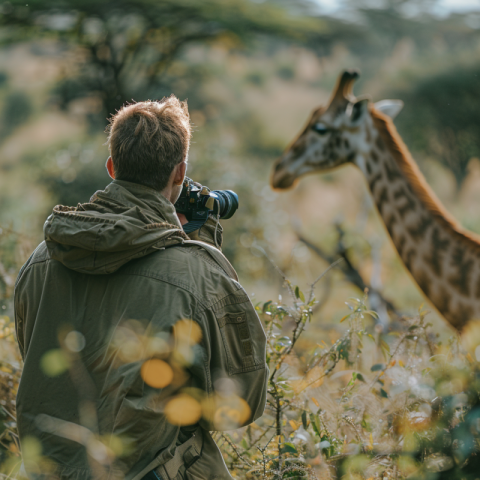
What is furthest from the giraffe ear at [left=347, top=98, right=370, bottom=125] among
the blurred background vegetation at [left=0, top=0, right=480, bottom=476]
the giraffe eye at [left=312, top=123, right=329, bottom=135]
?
the blurred background vegetation at [left=0, top=0, right=480, bottom=476]

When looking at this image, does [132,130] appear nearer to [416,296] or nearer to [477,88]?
[416,296]

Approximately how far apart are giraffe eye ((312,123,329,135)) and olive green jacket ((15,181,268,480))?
3002 millimetres

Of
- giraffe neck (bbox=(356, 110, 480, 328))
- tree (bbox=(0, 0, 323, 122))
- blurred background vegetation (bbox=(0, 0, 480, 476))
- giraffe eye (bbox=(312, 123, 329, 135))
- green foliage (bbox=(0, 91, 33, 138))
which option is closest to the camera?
giraffe neck (bbox=(356, 110, 480, 328))

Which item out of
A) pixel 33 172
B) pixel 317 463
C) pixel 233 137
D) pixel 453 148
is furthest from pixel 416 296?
pixel 233 137

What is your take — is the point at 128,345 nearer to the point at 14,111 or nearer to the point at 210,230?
the point at 210,230

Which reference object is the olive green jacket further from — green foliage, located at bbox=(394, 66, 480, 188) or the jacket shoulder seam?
green foliage, located at bbox=(394, 66, 480, 188)

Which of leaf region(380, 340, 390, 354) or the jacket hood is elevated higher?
the jacket hood

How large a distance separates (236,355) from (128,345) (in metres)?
0.23

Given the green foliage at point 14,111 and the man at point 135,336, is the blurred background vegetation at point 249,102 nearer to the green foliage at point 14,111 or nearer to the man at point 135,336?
the green foliage at point 14,111

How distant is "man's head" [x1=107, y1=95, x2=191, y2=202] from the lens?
1.18m

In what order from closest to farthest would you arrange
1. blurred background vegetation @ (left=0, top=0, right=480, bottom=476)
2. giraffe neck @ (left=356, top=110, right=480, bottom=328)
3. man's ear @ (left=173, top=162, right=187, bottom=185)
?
man's ear @ (left=173, top=162, right=187, bottom=185)
giraffe neck @ (left=356, top=110, right=480, bottom=328)
blurred background vegetation @ (left=0, top=0, right=480, bottom=476)

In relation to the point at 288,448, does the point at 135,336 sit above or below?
above

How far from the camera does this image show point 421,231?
3.08m

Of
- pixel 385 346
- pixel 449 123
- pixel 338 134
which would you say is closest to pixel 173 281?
pixel 385 346
